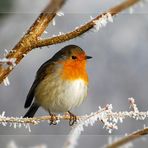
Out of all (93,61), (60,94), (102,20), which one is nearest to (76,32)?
(102,20)

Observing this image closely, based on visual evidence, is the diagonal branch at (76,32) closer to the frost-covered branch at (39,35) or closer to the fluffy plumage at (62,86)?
the frost-covered branch at (39,35)

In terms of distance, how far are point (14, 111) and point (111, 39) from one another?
11.4 inches

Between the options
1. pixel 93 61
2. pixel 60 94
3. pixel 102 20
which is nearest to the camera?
pixel 102 20

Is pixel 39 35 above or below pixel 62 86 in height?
below

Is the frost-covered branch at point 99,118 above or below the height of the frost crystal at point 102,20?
below

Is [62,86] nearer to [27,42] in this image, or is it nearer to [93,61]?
[93,61]

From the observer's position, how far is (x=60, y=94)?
3.87 ft

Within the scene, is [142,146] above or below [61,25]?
below

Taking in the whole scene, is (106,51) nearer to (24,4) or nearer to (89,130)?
(89,130)

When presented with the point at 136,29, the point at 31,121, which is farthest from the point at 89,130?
the point at 136,29

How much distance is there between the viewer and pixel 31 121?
45 cm

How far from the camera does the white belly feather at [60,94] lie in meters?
1.14

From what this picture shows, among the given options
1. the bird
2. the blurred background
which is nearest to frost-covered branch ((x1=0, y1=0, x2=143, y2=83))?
the blurred background

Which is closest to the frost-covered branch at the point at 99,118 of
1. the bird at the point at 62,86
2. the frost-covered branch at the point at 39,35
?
the frost-covered branch at the point at 39,35
